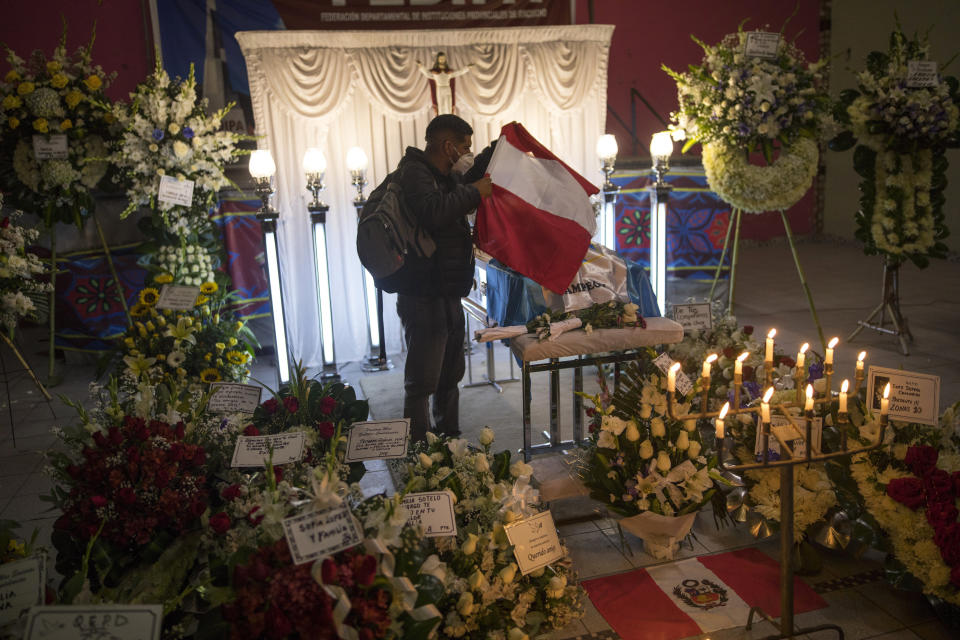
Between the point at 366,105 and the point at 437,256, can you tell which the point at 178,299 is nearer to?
the point at 437,256

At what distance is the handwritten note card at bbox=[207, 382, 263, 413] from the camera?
2.93 m

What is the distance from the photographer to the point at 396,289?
327cm

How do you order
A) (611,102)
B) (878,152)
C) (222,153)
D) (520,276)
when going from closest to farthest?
(520,276), (222,153), (878,152), (611,102)

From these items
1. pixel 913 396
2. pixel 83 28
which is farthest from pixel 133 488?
pixel 83 28

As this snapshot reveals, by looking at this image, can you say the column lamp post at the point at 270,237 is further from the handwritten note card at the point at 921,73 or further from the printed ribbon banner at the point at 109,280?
the handwritten note card at the point at 921,73

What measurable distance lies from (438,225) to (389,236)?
0.69 feet

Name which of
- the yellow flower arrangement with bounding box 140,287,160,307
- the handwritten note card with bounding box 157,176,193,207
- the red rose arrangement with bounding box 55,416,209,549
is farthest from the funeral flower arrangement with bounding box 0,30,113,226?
the red rose arrangement with bounding box 55,416,209,549

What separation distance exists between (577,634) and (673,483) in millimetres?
627

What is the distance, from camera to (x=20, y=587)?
1.77 meters

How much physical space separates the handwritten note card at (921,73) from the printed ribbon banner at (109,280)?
14.6 ft

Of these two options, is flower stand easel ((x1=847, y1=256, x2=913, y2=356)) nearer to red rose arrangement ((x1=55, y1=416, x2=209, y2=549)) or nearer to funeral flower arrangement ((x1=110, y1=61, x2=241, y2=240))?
funeral flower arrangement ((x1=110, y1=61, x2=241, y2=240))

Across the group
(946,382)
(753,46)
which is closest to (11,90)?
(753,46)

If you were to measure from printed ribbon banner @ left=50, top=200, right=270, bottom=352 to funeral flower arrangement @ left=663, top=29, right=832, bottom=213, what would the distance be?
3.16 meters

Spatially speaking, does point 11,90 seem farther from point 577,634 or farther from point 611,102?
point 611,102
